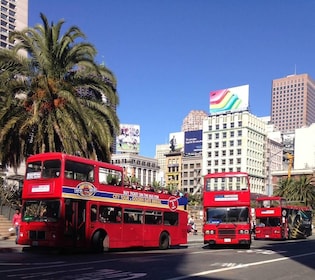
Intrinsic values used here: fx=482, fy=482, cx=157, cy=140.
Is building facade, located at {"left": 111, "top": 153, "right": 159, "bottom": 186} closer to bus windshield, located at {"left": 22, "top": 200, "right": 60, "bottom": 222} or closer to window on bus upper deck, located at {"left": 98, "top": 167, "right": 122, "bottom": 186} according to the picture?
window on bus upper deck, located at {"left": 98, "top": 167, "right": 122, "bottom": 186}

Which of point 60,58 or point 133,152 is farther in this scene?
point 133,152

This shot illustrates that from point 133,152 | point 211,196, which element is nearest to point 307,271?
point 211,196

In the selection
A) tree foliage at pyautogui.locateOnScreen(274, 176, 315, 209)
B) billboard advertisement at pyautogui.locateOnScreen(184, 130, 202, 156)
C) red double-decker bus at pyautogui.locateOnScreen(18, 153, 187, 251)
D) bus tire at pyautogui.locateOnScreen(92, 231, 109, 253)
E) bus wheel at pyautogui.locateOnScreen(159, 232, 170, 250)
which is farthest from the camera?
billboard advertisement at pyautogui.locateOnScreen(184, 130, 202, 156)

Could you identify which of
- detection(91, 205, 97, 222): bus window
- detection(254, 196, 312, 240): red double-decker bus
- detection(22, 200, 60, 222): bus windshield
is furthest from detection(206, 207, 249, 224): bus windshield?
detection(254, 196, 312, 240): red double-decker bus

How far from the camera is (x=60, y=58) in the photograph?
26.7 m

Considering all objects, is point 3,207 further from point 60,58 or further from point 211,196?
point 211,196

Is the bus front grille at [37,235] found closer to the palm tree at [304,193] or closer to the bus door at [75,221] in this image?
the bus door at [75,221]

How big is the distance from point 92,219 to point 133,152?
137503mm

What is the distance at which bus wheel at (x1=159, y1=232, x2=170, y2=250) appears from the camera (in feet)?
81.6

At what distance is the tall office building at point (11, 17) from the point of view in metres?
133

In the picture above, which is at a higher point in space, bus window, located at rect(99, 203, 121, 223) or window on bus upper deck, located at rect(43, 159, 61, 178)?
window on bus upper deck, located at rect(43, 159, 61, 178)

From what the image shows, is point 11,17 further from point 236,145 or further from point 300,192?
point 300,192

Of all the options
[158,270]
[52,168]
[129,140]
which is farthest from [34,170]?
[129,140]

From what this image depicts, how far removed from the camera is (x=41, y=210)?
19.4m
